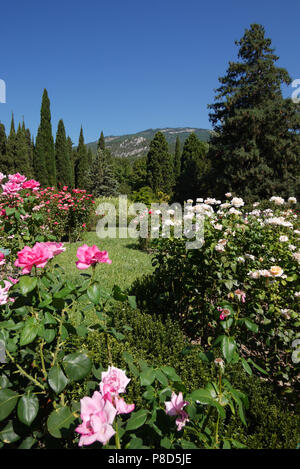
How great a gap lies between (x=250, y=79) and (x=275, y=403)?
59.2 feet

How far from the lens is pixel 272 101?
15.3 metres

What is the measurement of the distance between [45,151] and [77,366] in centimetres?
2498

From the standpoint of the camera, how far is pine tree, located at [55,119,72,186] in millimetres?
24766

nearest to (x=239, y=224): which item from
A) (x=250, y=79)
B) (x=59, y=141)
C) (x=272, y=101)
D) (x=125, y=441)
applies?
(x=125, y=441)

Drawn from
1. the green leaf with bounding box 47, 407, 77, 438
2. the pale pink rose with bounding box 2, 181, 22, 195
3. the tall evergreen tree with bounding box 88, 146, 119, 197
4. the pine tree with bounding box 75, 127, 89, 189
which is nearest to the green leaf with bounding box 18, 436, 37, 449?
the green leaf with bounding box 47, 407, 77, 438

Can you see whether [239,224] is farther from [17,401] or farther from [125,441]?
[17,401]

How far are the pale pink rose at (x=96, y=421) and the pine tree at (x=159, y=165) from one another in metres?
26.5

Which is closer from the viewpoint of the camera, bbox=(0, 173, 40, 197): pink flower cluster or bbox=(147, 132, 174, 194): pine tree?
bbox=(0, 173, 40, 197): pink flower cluster

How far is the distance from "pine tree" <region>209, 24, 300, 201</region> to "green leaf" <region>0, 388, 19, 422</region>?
1521 centimetres

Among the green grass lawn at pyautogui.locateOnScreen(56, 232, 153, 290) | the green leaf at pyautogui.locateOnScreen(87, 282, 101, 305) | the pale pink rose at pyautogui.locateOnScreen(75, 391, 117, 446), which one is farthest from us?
the green grass lawn at pyautogui.locateOnScreen(56, 232, 153, 290)

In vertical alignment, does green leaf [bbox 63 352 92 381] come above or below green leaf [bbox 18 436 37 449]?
above

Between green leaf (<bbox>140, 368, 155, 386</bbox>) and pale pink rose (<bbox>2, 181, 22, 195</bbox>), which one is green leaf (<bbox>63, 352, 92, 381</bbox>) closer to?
green leaf (<bbox>140, 368, 155, 386</bbox>)

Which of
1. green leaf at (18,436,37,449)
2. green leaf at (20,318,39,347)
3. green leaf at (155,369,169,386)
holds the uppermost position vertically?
green leaf at (20,318,39,347)

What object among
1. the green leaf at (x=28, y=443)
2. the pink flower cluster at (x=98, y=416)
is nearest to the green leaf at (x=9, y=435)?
the green leaf at (x=28, y=443)
